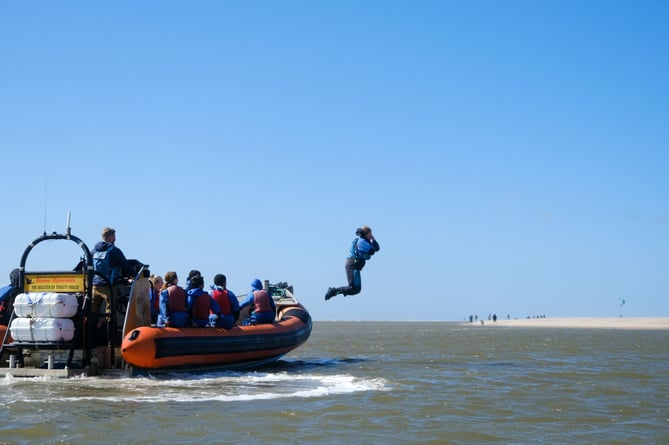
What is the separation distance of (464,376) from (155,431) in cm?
810

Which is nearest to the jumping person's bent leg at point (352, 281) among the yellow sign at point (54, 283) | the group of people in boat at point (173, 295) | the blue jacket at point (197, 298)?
the group of people in boat at point (173, 295)

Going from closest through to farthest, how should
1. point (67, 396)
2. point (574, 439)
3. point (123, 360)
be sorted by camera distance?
point (574, 439) < point (67, 396) < point (123, 360)

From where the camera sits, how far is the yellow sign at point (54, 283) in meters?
13.4

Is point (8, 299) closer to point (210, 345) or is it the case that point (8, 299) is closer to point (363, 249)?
point (210, 345)

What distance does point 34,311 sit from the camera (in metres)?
13.0

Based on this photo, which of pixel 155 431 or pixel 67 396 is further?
pixel 67 396

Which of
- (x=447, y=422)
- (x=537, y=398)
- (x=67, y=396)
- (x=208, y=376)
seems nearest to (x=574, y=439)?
(x=447, y=422)

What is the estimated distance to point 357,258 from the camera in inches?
645

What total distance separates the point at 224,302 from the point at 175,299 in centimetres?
126

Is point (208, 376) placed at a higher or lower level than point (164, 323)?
lower

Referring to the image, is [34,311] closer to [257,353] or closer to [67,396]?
[67,396]

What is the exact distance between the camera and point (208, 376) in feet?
47.4

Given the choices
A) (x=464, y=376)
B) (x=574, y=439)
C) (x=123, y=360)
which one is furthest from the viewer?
(x=464, y=376)

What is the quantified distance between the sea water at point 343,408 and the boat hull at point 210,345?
1.05ft
